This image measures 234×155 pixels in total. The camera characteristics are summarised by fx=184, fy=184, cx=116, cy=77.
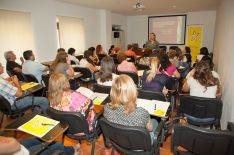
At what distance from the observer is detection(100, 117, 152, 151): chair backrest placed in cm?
151

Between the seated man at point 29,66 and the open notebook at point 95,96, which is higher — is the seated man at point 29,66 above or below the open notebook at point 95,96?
above

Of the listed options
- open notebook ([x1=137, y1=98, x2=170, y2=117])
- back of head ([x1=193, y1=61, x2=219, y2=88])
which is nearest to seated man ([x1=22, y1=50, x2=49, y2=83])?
open notebook ([x1=137, y1=98, x2=170, y2=117])

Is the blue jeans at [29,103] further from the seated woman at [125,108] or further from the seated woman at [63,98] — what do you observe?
the seated woman at [125,108]

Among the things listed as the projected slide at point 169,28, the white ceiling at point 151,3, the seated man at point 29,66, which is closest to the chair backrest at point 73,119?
the seated man at point 29,66

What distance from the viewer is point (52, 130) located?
5.37 ft

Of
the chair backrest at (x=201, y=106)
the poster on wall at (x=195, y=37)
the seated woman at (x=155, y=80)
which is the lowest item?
the chair backrest at (x=201, y=106)

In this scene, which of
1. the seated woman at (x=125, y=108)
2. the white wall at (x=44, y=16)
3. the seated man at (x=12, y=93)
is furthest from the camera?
the white wall at (x=44, y=16)

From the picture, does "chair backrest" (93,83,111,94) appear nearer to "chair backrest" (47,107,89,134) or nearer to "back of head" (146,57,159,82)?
"back of head" (146,57,159,82)

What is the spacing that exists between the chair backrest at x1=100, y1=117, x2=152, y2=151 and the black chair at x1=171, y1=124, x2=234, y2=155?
256mm

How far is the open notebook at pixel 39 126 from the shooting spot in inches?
62.9

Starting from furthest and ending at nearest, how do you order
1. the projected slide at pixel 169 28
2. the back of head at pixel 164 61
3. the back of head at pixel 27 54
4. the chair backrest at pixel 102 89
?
the projected slide at pixel 169 28
the back of head at pixel 27 54
the back of head at pixel 164 61
the chair backrest at pixel 102 89

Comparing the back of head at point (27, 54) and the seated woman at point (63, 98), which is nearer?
the seated woman at point (63, 98)

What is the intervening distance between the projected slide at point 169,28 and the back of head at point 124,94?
9634mm

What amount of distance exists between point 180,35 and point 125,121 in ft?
32.3
